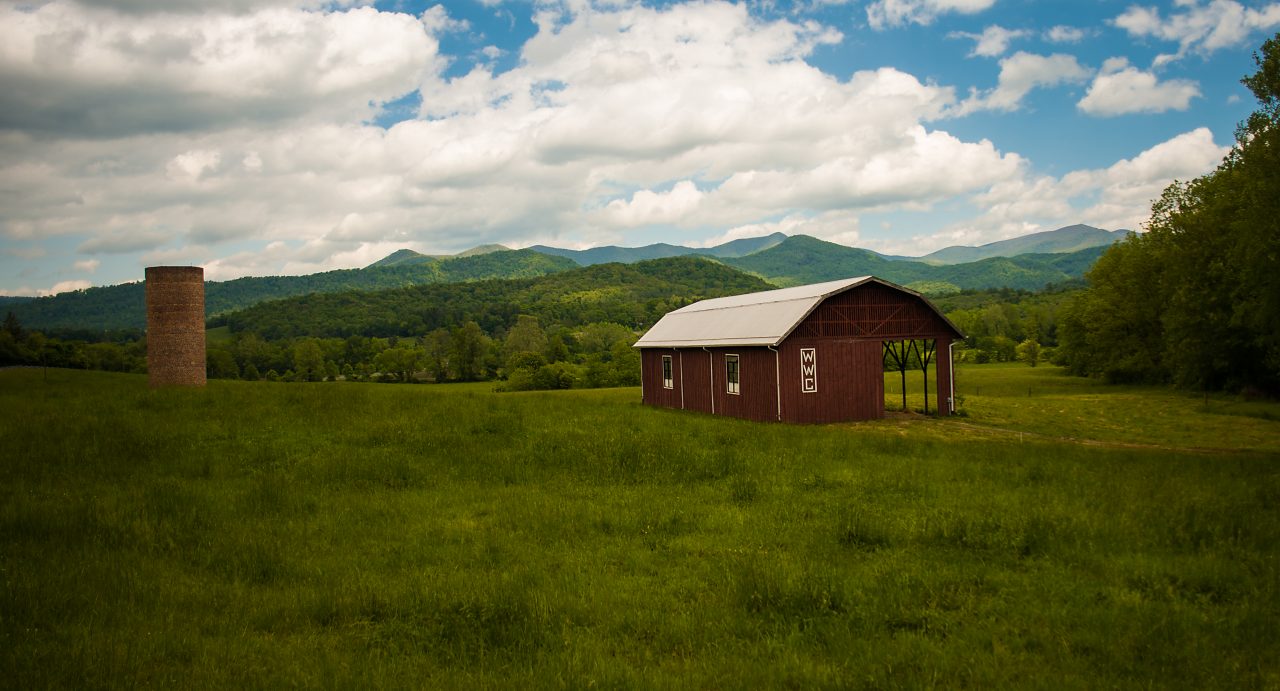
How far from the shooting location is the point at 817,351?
2919 centimetres

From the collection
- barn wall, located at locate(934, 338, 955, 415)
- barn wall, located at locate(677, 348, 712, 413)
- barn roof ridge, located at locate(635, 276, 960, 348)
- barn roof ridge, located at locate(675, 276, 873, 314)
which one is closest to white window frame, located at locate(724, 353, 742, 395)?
barn roof ridge, located at locate(635, 276, 960, 348)

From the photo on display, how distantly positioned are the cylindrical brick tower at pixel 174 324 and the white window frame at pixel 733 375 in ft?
68.6

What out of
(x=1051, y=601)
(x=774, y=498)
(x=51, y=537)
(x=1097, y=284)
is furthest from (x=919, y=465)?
(x=1097, y=284)

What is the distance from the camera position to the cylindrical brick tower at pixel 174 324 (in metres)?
25.8

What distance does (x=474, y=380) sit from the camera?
99.1 metres

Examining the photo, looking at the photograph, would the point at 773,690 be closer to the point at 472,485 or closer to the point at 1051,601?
the point at 1051,601

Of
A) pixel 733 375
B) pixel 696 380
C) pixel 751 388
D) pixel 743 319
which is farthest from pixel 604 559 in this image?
pixel 696 380

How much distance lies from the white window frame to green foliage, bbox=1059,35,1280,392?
19665 mm

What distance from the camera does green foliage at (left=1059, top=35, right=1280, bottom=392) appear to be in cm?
2745

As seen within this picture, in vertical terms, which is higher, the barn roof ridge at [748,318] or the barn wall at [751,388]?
the barn roof ridge at [748,318]

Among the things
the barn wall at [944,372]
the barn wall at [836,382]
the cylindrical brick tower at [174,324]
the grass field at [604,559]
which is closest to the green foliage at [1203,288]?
the barn wall at [944,372]

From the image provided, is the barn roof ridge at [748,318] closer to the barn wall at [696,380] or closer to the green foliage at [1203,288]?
the barn wall at [696,380]

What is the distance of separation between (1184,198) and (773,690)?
5794 cm

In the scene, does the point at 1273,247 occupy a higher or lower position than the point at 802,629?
higher
